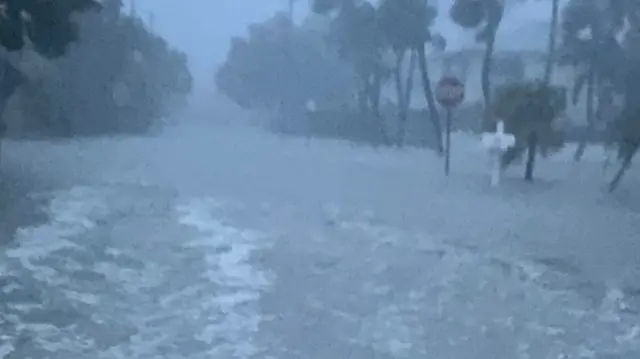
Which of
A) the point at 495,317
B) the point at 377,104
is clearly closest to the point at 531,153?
the point at 495,317

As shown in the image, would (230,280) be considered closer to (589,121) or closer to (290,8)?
(589,121)

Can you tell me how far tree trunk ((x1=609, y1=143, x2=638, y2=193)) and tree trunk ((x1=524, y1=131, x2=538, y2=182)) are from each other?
185 centimetres

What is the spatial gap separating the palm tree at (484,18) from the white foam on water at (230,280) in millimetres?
15494

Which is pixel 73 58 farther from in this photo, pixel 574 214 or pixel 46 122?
pixel 574 214

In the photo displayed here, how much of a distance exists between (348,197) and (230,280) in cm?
970

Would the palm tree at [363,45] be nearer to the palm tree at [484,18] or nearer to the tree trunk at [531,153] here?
the palm tree at [484,18]

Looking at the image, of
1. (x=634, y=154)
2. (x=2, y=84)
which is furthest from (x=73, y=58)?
(x=634, y=154)

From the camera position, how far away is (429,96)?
37.5m

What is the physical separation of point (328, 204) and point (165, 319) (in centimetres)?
1044

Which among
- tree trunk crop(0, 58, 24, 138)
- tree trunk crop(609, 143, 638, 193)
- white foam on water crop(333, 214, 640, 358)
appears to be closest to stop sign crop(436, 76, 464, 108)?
tree trunk crop(609, 143, 638, 193)

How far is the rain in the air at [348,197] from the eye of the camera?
9.47m

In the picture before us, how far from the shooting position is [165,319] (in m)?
9.66

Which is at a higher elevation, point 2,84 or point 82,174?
point 2,84

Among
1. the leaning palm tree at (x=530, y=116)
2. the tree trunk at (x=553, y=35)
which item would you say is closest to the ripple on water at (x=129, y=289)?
the leaning palm tree at (x=530, y=116)
